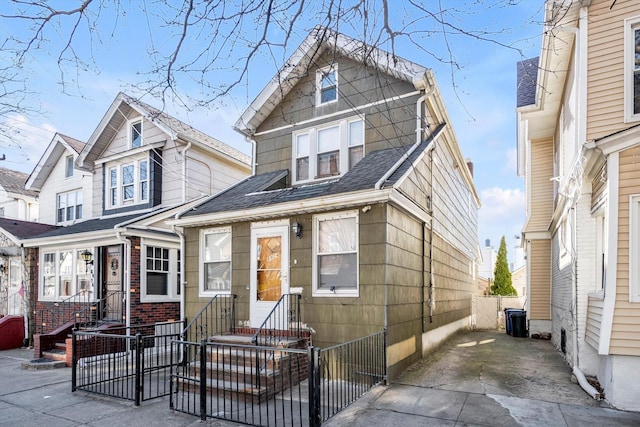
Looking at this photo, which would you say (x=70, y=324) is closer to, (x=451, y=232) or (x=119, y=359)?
(x=119, y=359)

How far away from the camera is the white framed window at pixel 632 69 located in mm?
6465

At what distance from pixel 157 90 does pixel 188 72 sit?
359 millimetres

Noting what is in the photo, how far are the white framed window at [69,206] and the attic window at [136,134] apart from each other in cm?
363

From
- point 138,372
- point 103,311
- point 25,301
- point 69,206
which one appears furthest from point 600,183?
point 69,206

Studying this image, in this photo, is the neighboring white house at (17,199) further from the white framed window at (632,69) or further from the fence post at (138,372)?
the white framed window at (632,69)

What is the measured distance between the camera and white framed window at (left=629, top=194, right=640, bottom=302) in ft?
18.1

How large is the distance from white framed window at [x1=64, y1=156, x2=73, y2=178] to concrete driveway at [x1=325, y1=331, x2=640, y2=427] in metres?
14.1

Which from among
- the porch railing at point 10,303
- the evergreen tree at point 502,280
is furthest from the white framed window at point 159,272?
the evergreen tree at point 502,280

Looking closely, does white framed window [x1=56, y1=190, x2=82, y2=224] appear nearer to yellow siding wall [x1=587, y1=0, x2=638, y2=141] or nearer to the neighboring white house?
the neighboring white house

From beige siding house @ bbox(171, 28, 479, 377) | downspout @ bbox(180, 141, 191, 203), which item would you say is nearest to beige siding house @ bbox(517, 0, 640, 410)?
beige siding house @ bbox(171, 28, 479, 377)

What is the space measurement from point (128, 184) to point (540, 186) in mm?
13310

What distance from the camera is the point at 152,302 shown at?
11172 mm

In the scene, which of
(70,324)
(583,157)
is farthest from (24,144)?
(583,157)

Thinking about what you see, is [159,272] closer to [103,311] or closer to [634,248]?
[103,311]
